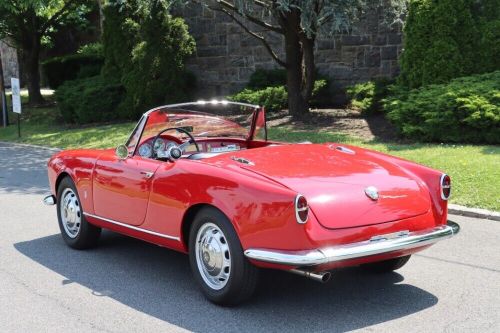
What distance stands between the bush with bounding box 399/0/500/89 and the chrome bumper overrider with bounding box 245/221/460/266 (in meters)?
8.77

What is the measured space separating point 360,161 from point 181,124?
1.74 metres

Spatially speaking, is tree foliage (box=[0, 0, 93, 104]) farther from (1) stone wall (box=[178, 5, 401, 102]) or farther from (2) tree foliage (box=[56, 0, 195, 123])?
(1) stone wall (box=[178, 5, 401, 102])

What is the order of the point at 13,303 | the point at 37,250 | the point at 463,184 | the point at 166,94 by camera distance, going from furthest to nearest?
the point at 166,94 → the point at 463,184 → the point at 37,250 → the point at 13,303

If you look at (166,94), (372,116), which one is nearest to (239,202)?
(372,116)

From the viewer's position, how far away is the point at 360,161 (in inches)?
204

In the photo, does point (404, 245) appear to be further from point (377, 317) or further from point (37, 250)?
point (37, 250)

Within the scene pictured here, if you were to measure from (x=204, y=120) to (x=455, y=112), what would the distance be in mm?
6077

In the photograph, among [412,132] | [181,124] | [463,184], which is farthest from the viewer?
[412,132]

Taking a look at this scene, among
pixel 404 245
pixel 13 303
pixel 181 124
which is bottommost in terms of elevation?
pixel 13 303

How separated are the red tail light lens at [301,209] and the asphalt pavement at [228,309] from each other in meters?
0.71

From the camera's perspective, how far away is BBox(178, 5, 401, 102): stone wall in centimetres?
1656

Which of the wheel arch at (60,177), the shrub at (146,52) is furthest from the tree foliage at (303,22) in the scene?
the wheel arch at (60,177)

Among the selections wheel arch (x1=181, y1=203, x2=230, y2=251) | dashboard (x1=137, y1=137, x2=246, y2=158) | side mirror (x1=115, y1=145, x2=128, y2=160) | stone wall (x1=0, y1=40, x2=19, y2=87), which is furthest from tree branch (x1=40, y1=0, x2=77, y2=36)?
wheel arch (x1=181, y1=203, x2=230, y2=251)

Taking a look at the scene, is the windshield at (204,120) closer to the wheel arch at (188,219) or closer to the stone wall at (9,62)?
the wheel arch at (188,219)
